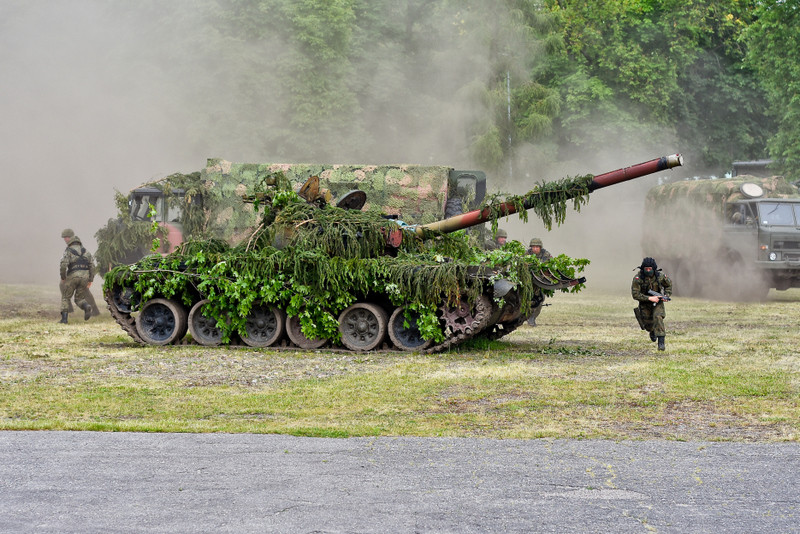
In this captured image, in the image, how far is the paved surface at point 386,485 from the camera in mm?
6082

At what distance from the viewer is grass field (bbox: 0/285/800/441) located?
9.16m

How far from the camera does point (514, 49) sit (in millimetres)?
39531

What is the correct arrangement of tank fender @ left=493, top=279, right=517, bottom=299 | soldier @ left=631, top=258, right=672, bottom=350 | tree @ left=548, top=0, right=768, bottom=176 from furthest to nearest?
→ 1. tree @ left=548, top=0, right=768, bottom=176
2. soldier @ left=631, top=258, right=672, bottom=350
3. tank fender @ left=493, top=279, right=517, bottom=299

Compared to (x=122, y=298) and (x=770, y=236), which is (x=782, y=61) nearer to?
(x=770, y=236)

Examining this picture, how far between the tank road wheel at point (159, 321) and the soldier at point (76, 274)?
14.7ft

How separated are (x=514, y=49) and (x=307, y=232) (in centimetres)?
2577

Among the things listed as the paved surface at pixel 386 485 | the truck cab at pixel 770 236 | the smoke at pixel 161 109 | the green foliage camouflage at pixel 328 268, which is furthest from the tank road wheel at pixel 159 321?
the smoke at pixel 161 109

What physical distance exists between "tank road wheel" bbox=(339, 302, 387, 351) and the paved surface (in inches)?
247

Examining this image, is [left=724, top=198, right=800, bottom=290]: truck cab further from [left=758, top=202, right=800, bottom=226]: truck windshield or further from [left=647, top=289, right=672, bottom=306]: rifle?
[left=647, top=289, right=672, bottom=306]: rifle

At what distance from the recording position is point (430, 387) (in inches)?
452

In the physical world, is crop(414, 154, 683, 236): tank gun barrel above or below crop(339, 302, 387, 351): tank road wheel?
above

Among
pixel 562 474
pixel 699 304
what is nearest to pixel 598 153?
pixel 699 304

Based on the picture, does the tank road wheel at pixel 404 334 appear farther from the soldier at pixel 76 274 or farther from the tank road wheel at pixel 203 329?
the soldier at pixel 76 274

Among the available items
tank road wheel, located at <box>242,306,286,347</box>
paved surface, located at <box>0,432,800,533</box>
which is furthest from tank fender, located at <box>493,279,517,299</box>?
paved surface, located at <box>0,432,800,533</box>
